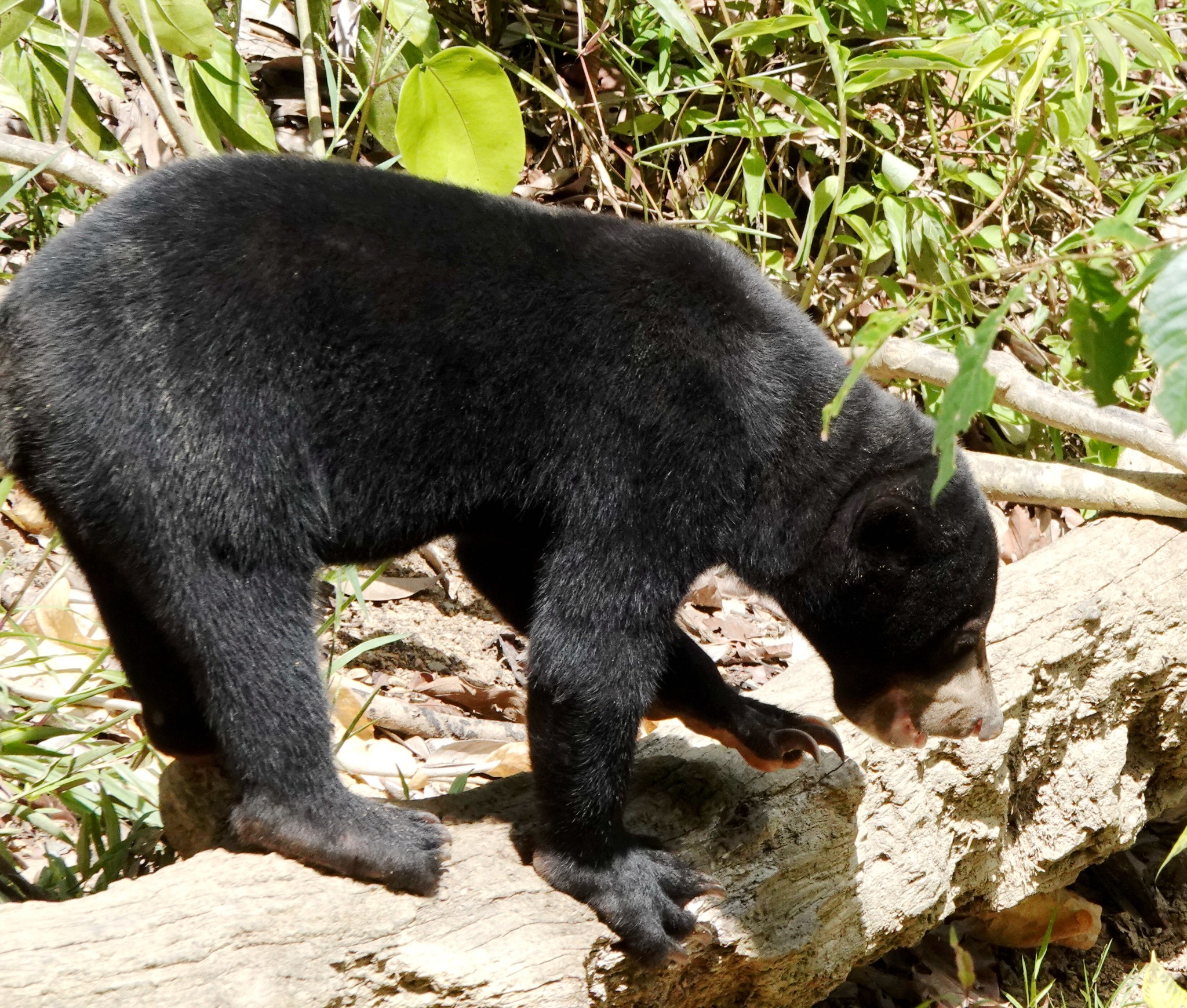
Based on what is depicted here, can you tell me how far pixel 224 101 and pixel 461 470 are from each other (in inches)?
93.3

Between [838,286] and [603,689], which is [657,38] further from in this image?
[603,689]

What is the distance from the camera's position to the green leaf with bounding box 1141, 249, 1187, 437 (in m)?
1.27

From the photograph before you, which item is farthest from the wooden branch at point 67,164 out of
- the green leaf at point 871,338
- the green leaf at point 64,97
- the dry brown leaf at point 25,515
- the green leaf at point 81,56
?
the green leaf at point 871,338

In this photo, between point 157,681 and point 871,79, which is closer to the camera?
point 157,681

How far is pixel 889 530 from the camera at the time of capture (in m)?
3.64

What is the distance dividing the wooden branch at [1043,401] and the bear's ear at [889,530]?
1.36 metres

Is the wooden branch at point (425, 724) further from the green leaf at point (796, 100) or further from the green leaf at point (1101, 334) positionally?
the green leaf at point (1101, 334)

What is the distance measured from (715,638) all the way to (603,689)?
2.77 meters

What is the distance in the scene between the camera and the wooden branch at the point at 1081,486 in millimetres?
4883

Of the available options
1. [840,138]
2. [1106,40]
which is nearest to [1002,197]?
[840,138]

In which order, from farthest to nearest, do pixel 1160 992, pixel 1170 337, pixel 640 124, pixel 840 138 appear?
pixel 640 124 → pixel 840 138 → pixel 1160 992 → pixel 1170 337

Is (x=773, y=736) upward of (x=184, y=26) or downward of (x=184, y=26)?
downward

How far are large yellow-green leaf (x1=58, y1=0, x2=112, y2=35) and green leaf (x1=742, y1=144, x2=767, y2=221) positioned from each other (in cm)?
306

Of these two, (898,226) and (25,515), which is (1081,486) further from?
(25,515)
